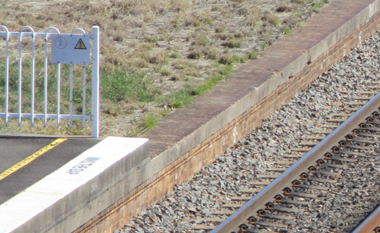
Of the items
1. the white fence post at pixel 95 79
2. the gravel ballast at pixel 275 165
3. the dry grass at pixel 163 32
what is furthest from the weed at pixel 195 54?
the white fence post at pixel 95 79

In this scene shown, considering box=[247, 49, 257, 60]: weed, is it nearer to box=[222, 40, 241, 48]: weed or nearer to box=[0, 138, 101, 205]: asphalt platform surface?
box=[222, 40, 241, 48]: weed

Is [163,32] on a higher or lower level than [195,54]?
higher

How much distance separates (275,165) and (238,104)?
102cm

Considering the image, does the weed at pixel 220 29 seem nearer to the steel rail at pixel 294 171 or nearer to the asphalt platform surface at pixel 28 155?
the steel rail at pixel 294 171

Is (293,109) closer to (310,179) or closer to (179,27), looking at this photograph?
(310,179)

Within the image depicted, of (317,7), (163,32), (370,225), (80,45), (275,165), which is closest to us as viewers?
(370,225)

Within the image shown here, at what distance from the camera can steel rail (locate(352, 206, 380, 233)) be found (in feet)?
20.2

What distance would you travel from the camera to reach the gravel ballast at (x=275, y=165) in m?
6.79

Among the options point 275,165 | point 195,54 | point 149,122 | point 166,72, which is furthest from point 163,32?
point 275,165

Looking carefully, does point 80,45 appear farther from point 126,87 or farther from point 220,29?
point 220,29

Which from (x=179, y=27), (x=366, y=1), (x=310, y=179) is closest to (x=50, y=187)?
(x=310, y=179)

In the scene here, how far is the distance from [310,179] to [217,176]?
1101 mm

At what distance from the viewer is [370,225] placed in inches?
245

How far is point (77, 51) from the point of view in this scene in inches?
271
